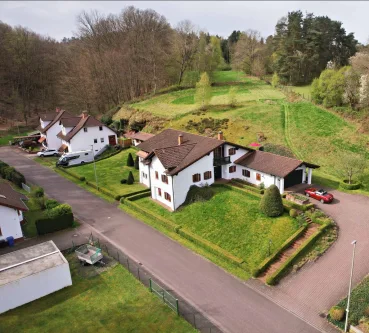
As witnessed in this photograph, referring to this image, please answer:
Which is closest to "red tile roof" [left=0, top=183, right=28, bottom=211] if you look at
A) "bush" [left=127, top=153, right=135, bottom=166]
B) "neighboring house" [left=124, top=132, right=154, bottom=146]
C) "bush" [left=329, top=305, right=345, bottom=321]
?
Answer: "bush" [left=127, top=153, right=135, bottom=166]

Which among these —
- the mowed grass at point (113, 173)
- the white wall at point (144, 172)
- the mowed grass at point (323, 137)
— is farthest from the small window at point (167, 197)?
the mowed grass at point (323, 137)

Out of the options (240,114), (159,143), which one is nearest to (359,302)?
(159,143)

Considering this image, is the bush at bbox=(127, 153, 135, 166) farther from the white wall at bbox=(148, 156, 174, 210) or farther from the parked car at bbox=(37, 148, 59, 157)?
the parked car at bbox=(37, 148, 59, 157)

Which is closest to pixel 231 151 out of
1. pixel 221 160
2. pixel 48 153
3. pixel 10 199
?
pixel 221 160

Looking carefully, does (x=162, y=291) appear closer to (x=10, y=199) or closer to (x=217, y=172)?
(x=10, y=199)

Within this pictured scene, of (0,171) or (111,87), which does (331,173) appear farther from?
(111,87)

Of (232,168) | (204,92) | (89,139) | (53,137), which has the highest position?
(204,92)
